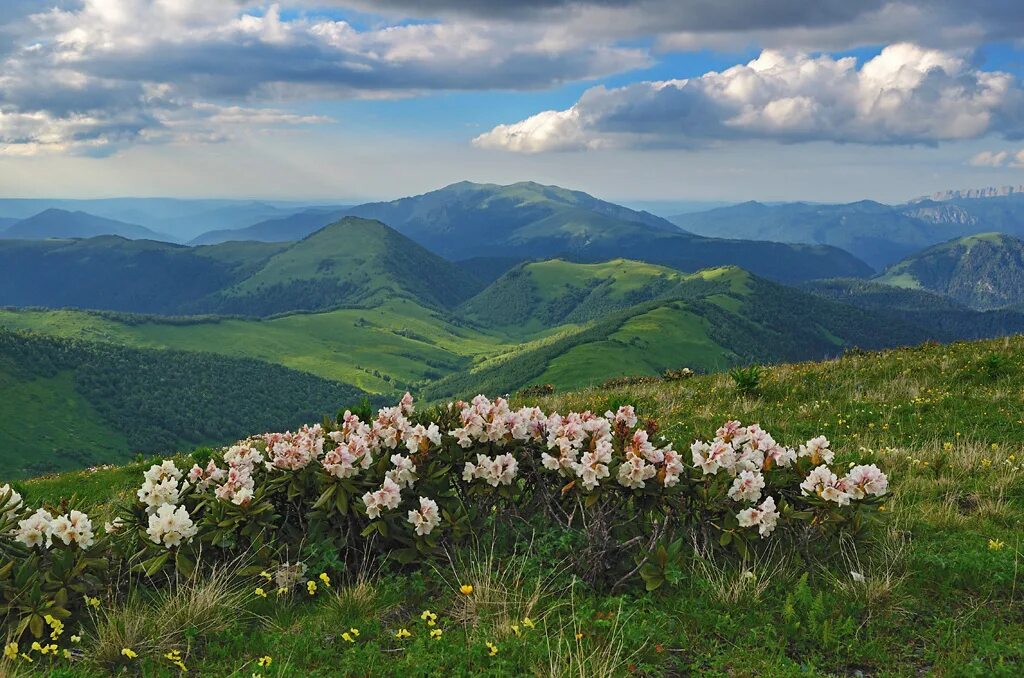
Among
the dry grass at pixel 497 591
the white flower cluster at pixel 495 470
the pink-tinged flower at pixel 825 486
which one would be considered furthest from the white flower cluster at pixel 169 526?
the pink-tinged flower at pixel 825 486

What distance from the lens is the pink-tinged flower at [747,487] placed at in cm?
733

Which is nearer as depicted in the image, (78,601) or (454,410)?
(78,601)

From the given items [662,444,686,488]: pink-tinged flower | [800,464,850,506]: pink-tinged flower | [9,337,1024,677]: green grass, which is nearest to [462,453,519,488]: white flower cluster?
[9,337,1024,677]: green grass

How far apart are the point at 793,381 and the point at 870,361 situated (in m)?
3.50

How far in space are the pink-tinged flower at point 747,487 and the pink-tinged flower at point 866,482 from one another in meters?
0.98

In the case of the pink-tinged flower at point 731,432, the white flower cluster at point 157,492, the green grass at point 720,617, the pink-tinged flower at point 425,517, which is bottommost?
the green grass at point 720,617

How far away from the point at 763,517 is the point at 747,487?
35 centimetres

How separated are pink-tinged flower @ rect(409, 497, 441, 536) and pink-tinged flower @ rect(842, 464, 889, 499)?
4667 mm

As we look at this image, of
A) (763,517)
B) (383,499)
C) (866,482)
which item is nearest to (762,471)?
(763,517)

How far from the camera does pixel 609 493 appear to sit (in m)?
7.78

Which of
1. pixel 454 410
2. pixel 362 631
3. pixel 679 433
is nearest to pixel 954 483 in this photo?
pixel 679 433

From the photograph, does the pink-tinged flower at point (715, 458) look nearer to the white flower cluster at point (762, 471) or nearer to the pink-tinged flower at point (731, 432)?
the white flower cluster at point (762, 471)

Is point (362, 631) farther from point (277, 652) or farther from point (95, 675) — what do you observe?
point (95, 675)

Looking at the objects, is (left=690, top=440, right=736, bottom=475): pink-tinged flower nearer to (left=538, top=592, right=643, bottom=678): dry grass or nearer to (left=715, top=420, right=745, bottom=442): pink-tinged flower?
(left=715, top=420, right=745, bottom=442): pink-tinged flower
